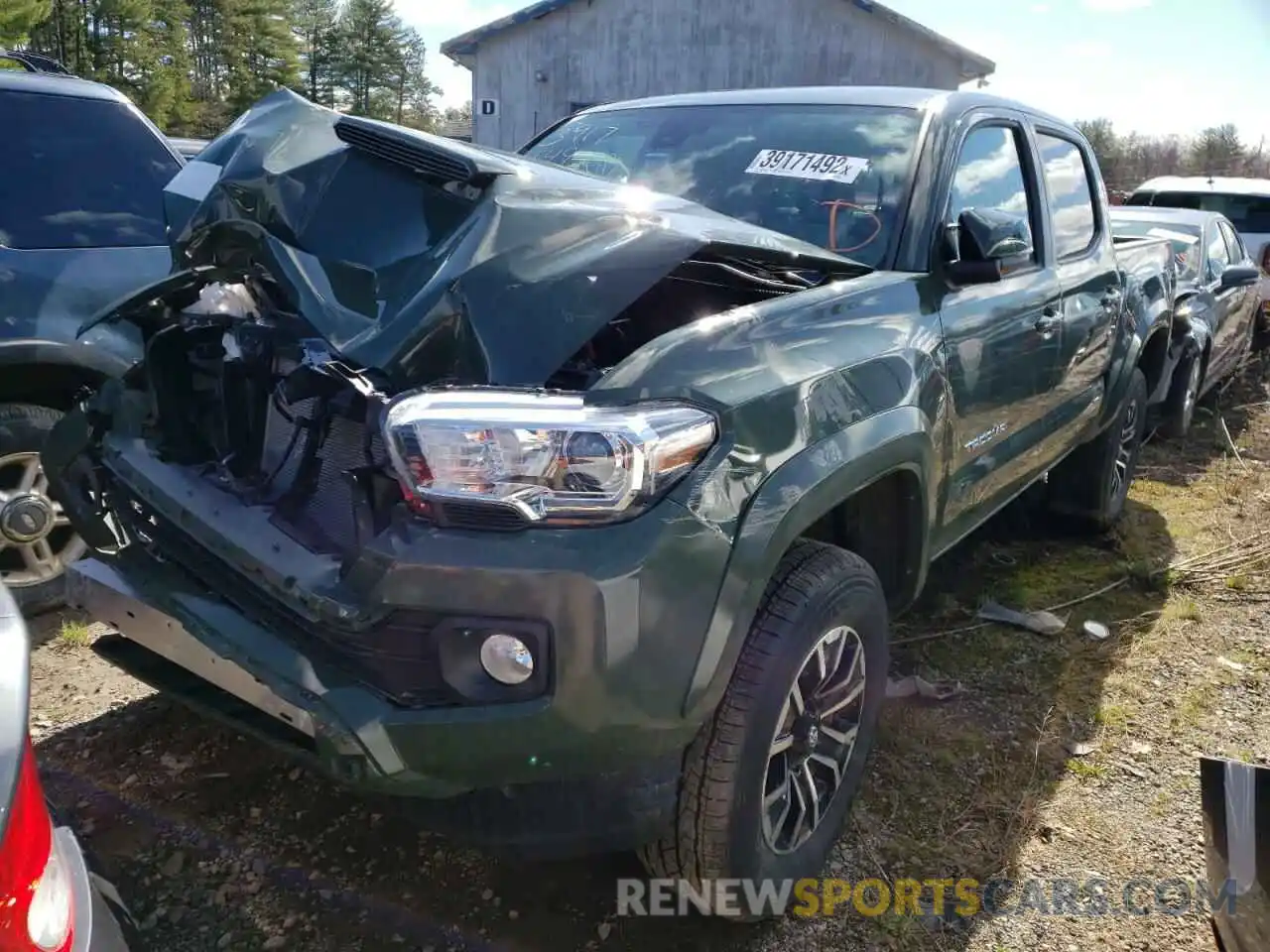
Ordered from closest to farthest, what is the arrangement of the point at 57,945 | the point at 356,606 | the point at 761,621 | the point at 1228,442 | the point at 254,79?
the point at 57,945 → the point at 356,606 → the point at 761,621 → the point at 1228,442 → the point at 254,79

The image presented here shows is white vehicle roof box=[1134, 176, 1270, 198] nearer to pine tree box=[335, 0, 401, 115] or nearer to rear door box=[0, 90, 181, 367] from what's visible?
rear door box=[0, 90, 181, 367]

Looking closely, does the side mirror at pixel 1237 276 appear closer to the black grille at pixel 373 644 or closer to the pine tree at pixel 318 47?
the black grille at pixel 373 644

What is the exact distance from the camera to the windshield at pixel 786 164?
2.87m

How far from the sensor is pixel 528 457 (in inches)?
67.8

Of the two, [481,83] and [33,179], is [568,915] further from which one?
[481,83]

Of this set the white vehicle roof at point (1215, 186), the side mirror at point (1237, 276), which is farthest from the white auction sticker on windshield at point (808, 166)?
the white vehicle roof at point (1215, 186)

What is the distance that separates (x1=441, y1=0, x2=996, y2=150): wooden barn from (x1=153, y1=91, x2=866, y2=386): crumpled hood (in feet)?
53.9

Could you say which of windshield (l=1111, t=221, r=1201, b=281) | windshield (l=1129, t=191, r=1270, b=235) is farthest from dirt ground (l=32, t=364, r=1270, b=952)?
windshield (l=1129, t=191, r=1270, b=235)

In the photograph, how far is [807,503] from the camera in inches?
78.3

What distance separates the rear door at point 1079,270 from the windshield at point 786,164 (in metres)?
1.05

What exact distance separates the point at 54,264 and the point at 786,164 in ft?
8.26

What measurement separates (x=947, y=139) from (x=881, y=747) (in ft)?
6.23

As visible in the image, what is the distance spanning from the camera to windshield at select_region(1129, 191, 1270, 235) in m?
11.1

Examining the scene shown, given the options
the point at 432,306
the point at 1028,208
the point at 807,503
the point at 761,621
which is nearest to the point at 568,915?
the point at 761,621
